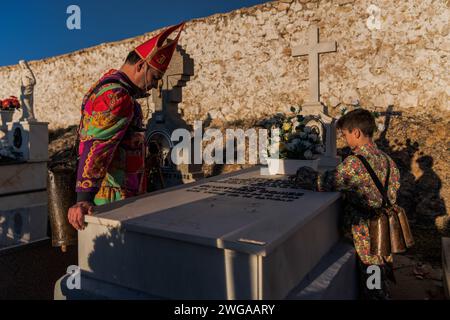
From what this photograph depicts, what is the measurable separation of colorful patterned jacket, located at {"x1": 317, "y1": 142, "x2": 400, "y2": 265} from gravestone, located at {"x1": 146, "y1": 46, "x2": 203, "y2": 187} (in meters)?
3.13

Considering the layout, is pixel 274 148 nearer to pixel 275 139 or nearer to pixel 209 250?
pixel 275 139

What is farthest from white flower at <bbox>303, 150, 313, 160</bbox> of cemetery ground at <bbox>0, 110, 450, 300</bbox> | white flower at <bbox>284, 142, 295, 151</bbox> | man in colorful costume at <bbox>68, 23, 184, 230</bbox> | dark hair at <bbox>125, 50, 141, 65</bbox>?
dark hair at <bbox>125, 50, 141, 65</bbox>

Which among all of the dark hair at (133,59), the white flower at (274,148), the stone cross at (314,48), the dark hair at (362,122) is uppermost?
the stone cross at (314,48)

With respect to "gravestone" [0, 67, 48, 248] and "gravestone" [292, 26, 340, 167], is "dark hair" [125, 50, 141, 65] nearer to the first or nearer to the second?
"gravestone" [0, 67, 48, 248]

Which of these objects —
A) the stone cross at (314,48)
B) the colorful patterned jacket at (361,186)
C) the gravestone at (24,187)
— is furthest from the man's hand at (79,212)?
the stone cross at (314,48)

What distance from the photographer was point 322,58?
28.7ft

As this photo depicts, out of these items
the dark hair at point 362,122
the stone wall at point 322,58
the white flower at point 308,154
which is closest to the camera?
the dark hair at point 362,122

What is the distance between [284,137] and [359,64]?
5164 millimetres

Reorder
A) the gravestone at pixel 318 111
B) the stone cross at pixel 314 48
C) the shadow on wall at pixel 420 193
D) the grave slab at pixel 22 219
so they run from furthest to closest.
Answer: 1. the stone cross at pixel 314 48
2. the shadow on wall at pixel 420 193
3. the gravestone at pixel 318 111
4. the grave slab at pixel 22 219

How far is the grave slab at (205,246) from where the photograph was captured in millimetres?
1611

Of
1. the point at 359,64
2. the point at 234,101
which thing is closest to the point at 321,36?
the point at 359,64

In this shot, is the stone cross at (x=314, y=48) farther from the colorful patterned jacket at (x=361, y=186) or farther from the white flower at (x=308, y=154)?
the colorful patterned jacket at (x=361, y=186)

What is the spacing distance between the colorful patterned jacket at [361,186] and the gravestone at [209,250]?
0.19 meters

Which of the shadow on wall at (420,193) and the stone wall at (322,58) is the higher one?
the stone wall at (322,58)
